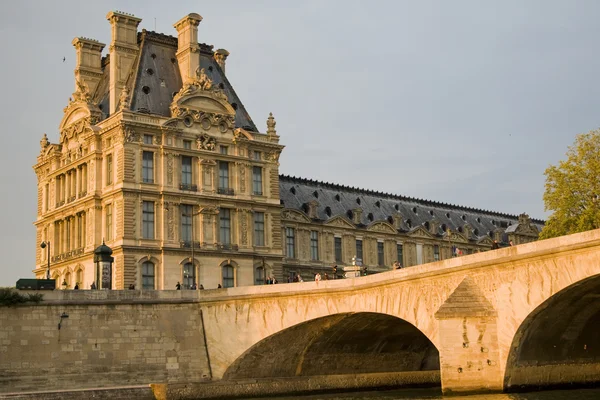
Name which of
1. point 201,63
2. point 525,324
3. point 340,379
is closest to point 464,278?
point 525,324

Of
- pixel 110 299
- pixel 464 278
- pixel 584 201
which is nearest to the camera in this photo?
pixel 464 278

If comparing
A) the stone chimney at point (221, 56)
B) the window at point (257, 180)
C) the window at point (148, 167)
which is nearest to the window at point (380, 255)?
the window at point (257, 180)

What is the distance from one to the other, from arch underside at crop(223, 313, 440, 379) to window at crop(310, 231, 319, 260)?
28.7 metres

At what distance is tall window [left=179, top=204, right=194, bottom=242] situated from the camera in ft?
257

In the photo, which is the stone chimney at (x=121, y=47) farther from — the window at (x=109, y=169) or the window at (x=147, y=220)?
the window at (x=147, y=220)

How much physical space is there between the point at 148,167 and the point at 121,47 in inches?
496

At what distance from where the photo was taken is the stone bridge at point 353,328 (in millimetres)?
46062

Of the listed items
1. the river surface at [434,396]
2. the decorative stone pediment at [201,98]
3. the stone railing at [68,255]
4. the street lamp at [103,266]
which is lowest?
the river surface at [434,396]

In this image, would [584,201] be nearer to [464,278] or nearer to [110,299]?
[464,278]

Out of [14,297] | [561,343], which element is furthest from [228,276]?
[561,343]

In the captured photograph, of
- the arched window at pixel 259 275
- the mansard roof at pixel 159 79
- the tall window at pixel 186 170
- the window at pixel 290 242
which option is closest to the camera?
the tall window at pixel 186 170

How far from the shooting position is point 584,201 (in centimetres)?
7325

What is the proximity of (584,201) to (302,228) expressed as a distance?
94.8ft

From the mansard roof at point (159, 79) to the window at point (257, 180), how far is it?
395 centimetres
